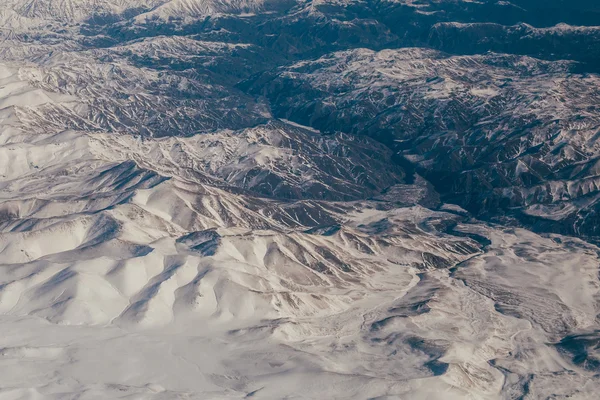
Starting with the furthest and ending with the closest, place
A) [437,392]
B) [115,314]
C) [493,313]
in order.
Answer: [493,313], [115,314], [437,392]

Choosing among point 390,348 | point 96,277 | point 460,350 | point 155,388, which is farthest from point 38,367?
point 460,350

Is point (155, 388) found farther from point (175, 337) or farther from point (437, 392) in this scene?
point (437, 392)

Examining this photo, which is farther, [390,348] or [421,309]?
[421,309]

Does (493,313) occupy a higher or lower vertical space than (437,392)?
lower

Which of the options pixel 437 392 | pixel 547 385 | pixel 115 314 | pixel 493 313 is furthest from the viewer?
pixel 493 313

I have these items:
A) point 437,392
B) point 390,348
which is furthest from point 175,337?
point 437,392

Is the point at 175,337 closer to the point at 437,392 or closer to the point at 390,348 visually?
the point at 390,348

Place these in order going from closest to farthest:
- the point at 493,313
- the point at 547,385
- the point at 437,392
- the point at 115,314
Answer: the point at 437,392 < the point at 547,385 < the point at 115,314 < the point at 493,313

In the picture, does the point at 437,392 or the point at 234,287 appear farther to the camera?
the point at 234,287

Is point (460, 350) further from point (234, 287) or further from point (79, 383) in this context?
point (79, 383)
